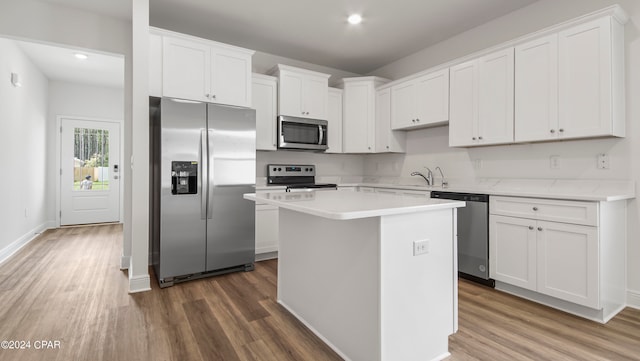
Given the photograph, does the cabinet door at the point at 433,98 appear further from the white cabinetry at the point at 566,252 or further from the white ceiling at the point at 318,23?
the white cabinetry at the point at 566,252

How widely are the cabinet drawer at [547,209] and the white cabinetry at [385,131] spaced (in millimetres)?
1767

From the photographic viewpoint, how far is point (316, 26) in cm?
365

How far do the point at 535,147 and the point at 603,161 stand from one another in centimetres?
53

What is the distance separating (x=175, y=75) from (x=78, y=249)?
299 cm

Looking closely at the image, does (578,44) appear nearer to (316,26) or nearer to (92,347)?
(316,26)

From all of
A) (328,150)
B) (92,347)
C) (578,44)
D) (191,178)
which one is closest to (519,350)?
(578,44)

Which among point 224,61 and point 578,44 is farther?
point 224,61

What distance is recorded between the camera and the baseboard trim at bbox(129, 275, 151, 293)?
2816 mm

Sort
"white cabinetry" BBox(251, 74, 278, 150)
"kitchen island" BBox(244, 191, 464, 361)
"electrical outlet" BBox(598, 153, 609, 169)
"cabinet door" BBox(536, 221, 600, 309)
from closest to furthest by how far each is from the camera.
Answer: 1. "kitchen island" BBox(244, 191, 464, 361)
2. "cabinet door" BBox(536, 221, 600, 309)
3. "electrical outlet" BBox(598, 153, 609, 169)
4. "white cabinetry" BBox(251, 74, 278, 150)

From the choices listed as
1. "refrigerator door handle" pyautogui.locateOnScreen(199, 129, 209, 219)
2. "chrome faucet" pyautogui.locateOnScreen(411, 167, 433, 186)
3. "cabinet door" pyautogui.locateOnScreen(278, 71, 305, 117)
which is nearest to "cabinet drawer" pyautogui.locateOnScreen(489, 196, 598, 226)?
"chrome faucet" pyautogui.locateOnScreen(411, 167, 433, 186)

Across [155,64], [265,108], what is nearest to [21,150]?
[155,64]

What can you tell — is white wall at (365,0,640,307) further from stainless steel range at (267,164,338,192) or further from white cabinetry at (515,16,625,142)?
stainless steel range at (267,164,338,192)

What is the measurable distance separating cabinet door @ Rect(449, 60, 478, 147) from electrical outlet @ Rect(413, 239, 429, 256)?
2.03 m

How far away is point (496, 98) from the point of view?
308cm
